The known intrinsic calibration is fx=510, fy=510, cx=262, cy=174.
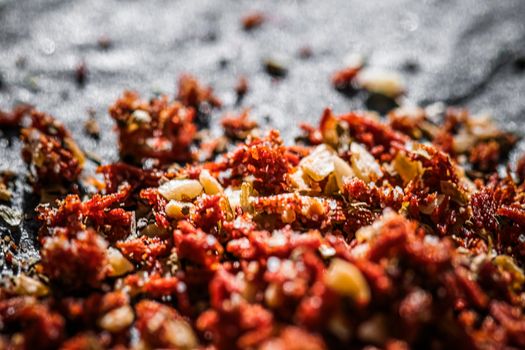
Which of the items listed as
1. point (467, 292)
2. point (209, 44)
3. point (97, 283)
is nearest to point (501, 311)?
point (467, 292)

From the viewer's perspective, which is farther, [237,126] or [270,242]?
[237,126]

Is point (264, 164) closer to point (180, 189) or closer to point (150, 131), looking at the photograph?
point (180, 189)

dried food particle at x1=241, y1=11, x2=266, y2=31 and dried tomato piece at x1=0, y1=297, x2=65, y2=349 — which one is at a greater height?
dried food particle at x1=241, y1=11, x2=266, y2=31

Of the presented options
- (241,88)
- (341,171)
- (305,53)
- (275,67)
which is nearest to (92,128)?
(241,88)

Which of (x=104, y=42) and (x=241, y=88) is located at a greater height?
(x=104, y=42)

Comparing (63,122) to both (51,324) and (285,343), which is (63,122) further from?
(285,343)

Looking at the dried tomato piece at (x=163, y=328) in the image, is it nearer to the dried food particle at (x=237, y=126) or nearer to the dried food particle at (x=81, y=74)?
the dried food particle at (x=237, y=126)

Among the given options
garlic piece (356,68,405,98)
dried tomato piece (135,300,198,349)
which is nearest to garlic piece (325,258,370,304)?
dried tomato piece (135,300,198,349)

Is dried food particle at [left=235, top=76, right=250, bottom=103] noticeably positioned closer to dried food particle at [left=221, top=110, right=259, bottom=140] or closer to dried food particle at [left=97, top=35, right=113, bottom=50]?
dried food particle at [left=221, top=110, right=259, bottom=140]

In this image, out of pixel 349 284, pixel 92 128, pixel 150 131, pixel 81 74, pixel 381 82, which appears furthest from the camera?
pixel 381 82
